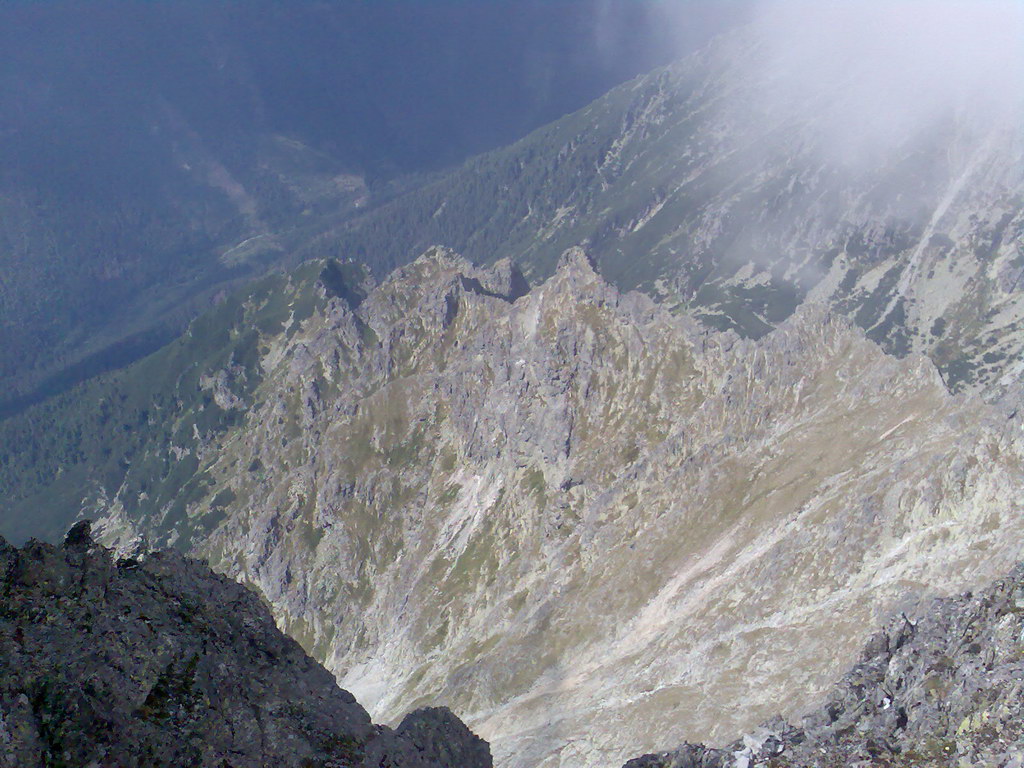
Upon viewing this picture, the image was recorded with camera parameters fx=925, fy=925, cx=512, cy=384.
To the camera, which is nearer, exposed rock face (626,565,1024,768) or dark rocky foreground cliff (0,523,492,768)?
dark rocky foreground cliff (0,523,492,768)

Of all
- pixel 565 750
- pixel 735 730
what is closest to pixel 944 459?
pixel 735 730

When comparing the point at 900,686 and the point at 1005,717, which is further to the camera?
the point at 900,686

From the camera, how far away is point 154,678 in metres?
48.0

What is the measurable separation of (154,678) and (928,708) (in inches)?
1870

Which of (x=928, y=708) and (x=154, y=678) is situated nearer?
(x=154, y=678)

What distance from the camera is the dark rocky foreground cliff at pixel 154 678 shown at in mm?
42938

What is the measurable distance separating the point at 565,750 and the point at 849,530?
65985mm

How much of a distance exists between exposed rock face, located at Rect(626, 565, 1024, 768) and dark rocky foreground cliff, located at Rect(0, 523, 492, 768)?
24490 millimetres

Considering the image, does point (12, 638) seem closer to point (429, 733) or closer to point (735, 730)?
point (429, 733)

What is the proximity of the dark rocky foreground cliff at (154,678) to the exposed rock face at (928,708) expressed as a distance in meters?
24.5

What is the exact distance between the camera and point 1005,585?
67.4 meters

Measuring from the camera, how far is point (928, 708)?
60.1 meters

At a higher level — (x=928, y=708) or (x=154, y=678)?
(x=154, y=678)

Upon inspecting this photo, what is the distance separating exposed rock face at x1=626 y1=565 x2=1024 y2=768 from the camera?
54062 mm
